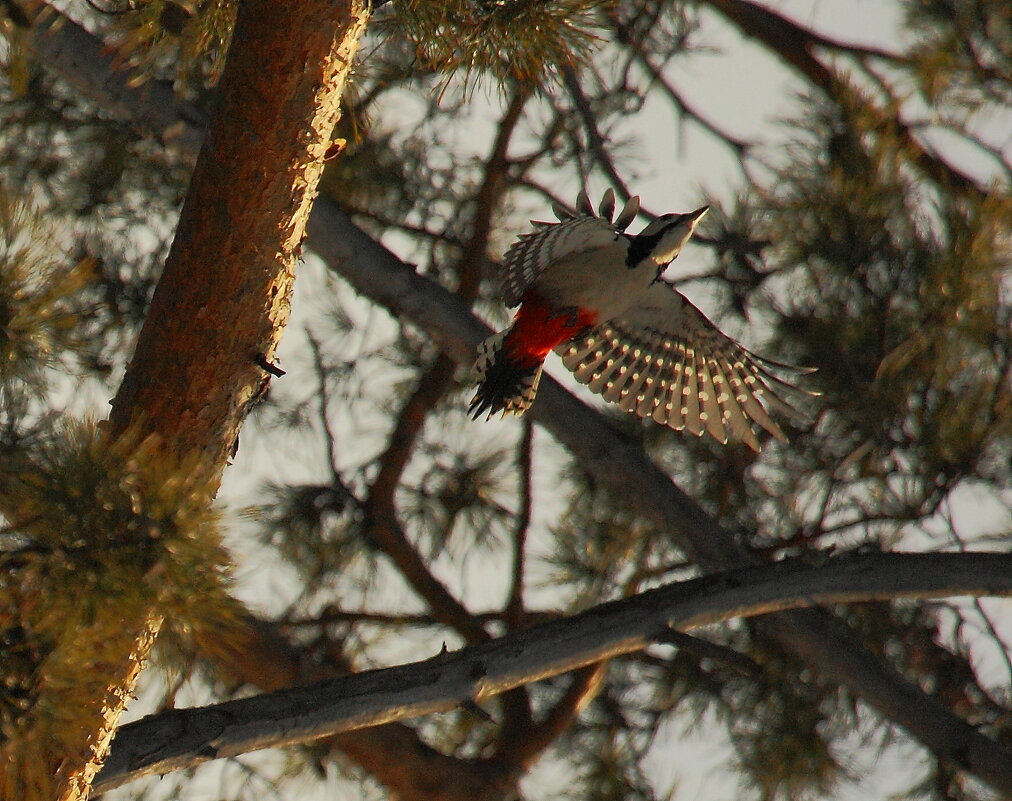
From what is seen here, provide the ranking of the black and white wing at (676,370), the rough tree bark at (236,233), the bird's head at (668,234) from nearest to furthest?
the rough tree bark at (236,233) < the bird's head at (668,234) < the black and white wing at (676,370)

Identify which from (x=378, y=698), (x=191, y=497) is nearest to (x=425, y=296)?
(x=378, y=698)

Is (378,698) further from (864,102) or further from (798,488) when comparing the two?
(864,102)

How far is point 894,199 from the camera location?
1.89m

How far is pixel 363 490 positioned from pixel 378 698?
3.20 ft

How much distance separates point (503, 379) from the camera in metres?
1.85

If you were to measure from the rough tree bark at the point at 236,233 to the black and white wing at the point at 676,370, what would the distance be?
956 millimetres

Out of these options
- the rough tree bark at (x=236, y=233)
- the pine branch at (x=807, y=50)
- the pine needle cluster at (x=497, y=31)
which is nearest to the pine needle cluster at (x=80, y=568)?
the rough tree bark at (x=236, y=233)

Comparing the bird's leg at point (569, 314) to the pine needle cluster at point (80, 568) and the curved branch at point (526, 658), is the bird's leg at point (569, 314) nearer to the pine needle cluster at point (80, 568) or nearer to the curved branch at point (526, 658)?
the curved branch at point (526, 658)

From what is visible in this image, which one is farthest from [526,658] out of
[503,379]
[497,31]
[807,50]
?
[807,50]

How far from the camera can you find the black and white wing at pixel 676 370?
1961 mm

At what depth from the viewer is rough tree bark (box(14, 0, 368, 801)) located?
110 cm

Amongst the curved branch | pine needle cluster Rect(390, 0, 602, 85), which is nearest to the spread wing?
pine needle cluster Rect(390, 0, 602, 85)

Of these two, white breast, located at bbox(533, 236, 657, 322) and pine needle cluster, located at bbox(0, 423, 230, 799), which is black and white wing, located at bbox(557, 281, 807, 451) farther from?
pine needle cluster, located at bbox(0, 423, 230, 799)

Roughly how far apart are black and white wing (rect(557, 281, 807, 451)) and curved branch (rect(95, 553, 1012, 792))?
0.30 meters
